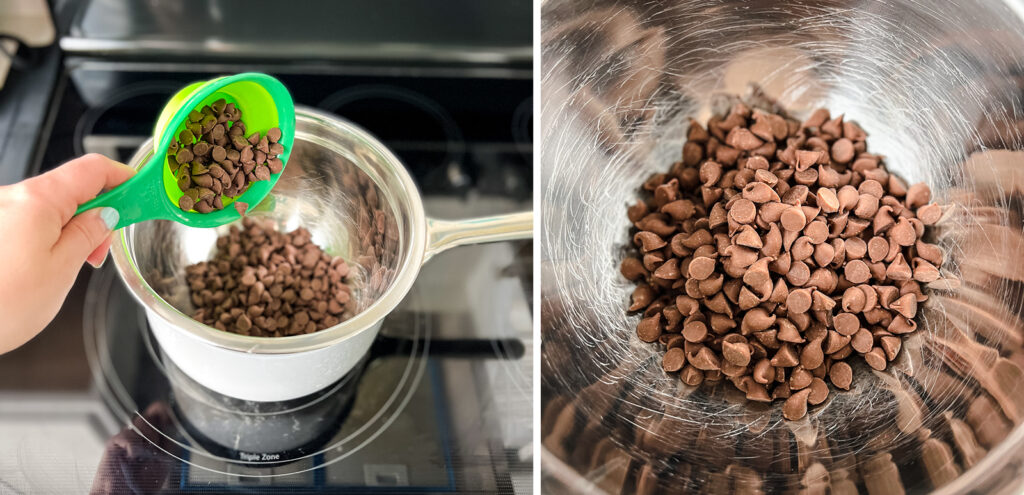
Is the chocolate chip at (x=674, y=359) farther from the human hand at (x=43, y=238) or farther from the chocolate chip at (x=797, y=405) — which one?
the human hand at (x=43, y=238)

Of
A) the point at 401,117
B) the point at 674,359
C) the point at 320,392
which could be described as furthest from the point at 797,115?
the point at 320,392

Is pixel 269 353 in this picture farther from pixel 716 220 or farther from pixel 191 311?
pixel 716 220

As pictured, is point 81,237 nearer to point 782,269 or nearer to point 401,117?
point 401,117

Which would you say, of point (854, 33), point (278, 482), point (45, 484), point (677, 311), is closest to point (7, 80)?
point (45, 484)

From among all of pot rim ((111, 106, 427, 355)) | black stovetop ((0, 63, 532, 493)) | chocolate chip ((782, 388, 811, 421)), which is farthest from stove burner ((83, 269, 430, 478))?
chocolate chip ((782, 388, 811, 421))

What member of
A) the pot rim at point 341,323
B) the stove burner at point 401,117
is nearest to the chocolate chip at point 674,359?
the pot rim at point 341,323

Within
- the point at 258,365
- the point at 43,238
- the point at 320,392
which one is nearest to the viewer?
the point at 43,238

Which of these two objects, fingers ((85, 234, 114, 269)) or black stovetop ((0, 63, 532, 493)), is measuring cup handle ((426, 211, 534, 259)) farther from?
fingers ((85, 234, 114, 269))
